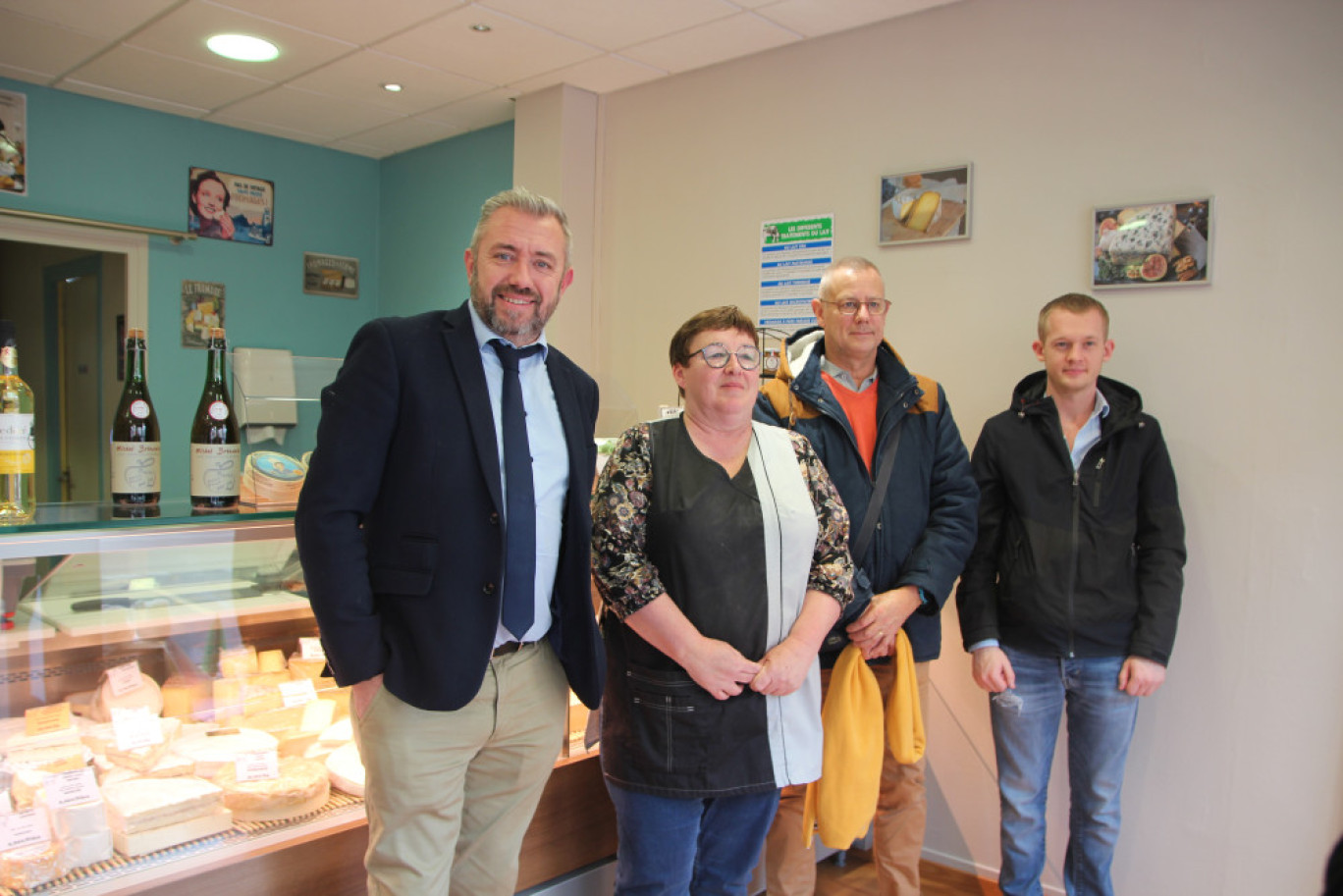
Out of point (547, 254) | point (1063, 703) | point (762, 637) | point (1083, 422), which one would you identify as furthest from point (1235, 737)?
point (547, 254)

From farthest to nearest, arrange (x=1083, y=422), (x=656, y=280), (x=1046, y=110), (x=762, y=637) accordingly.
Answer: (x=656, y=280) → (x=1046, y=110) → (x=1083, y=422) → (x=762, y=637)

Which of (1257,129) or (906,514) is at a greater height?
(1257,129)

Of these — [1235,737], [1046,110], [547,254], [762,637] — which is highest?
[1046,110]

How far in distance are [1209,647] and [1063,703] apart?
471 millimetres

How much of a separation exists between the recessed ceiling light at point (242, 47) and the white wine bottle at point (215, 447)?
2.20 m

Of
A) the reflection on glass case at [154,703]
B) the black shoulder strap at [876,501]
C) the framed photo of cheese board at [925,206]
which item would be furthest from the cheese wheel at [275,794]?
the framed photo of cheese board at [925,206]

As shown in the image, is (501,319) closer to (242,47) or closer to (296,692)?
(296,692)

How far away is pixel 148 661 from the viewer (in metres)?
1.90

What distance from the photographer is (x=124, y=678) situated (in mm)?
1873

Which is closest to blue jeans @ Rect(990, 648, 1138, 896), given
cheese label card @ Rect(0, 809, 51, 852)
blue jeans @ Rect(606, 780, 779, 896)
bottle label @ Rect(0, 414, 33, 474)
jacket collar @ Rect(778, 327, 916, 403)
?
jacket collar @ Rect(778, 327, 916, 403)

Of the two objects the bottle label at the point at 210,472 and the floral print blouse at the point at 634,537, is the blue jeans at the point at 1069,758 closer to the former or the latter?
the floral print blouse at the point at 634,537

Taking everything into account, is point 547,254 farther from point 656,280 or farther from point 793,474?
point 656,280

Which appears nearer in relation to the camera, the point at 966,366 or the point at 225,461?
the point at 225,461

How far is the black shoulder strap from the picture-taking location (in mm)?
2223
